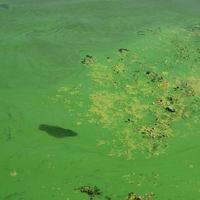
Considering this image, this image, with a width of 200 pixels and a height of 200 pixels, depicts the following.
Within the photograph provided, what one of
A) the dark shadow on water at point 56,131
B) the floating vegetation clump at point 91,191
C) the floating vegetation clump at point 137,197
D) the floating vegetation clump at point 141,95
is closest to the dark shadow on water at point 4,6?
the floating vegetation clump at point 141,95

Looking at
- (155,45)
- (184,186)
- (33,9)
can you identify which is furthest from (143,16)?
(184,186)

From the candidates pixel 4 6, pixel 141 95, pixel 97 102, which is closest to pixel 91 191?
pixel 97 102

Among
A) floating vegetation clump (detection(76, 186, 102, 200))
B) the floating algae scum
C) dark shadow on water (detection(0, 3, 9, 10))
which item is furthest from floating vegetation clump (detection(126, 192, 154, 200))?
dark shadow on water (detection(0, 3, 9, 10))

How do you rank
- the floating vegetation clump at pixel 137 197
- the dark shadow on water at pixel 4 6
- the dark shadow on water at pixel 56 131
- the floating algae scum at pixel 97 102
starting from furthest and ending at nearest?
the dark shadow on water at pixel 4 6 → the dark shadow on water at pixel 56 131 → the floating algae scum at pixel 97 102 → the floating vegetation clump at pixel 137 197

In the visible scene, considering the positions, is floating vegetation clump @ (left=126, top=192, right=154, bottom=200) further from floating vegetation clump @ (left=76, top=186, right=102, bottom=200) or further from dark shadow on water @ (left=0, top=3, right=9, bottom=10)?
dark shadow on water @ (left=0, top=3, right=9, bottom=10)

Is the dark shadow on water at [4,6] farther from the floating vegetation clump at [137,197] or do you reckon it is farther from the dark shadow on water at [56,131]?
the floating vegetation clump at [137,197]

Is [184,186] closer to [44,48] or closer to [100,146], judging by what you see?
[100,146]

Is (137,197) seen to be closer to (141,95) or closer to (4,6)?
(141,95)
